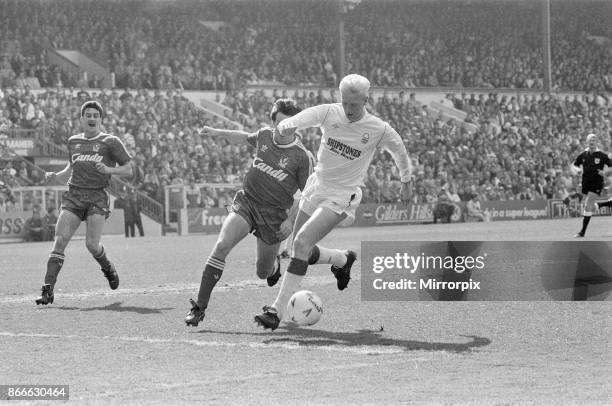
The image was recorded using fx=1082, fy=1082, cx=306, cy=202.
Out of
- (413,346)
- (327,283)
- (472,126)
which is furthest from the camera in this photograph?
(472,126)

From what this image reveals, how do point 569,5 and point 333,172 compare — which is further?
point 569,5

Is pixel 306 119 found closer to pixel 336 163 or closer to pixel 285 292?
pixel 336 163

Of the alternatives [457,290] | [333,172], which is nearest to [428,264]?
[457,290]

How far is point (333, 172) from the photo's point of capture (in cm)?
991

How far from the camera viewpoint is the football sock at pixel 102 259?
42.5 ft

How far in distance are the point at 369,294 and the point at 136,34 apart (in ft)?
102

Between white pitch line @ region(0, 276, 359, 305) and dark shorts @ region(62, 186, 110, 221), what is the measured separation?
1.05 m

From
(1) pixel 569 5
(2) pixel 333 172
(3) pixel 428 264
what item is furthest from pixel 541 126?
(2) pixel 333 172

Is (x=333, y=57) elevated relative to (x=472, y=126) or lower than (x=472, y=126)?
elevated

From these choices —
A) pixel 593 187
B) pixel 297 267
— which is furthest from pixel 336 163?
pixel 593 187

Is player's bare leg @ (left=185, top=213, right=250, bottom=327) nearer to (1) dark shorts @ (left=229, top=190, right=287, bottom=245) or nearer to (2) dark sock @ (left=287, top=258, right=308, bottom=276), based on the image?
(1) dark shorts @ (left=229, top=190, right=287, bottom=245)

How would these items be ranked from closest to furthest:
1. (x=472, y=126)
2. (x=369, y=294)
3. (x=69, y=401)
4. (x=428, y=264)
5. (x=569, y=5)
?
(x=69, y=401) → (x=369, y=294) → (x=428, y=264) → (x=472, y=126) → (x=569, y=5)

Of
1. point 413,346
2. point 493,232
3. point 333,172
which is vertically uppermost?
point 333,172

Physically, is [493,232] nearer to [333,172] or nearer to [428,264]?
[428,264]
